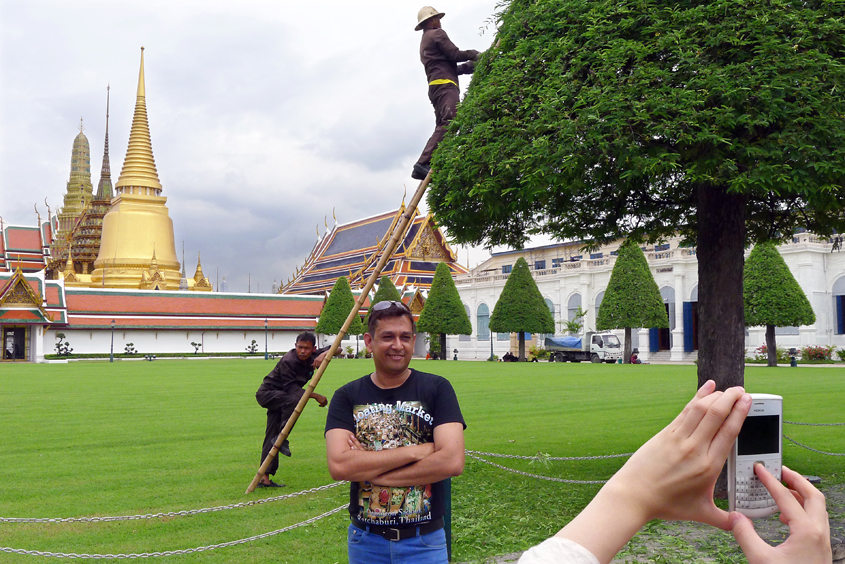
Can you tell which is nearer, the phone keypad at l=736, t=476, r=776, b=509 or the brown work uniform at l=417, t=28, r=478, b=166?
the phone keypad at l=736, t=476, r=776, b=509

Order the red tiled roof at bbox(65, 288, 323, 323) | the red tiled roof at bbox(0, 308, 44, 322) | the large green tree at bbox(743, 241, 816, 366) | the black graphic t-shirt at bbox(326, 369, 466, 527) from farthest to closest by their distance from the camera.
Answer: the red tiled roof at bbox(65, 288, 323, 323)
the red tiled roof at bbox(0, 308, 44, 322)
the large green tree at bbox(743, 241, 816, 366)
the black graphic t-shirt at bbox(326, 369, 466, 527)

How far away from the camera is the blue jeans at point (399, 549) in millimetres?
2965

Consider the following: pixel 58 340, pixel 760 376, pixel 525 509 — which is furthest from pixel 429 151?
pixel 58 340

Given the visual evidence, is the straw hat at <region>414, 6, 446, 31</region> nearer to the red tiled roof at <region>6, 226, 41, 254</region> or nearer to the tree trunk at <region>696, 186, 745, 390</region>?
the tree trunk at <region>696, 186, 745, 390</region>

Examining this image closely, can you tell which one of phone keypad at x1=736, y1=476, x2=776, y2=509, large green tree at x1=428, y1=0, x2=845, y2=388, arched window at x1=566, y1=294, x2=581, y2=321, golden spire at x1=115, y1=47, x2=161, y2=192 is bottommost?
phone keypad at x1=736, y1=476, x2=776, y2=509

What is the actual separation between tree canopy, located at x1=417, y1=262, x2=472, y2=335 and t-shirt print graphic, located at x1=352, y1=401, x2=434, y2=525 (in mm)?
41683

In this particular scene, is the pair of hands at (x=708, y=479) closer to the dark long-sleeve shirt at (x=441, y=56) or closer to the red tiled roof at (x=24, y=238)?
the dark long-sleeve shirt at (x=441, y=56)

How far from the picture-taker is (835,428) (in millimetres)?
11633

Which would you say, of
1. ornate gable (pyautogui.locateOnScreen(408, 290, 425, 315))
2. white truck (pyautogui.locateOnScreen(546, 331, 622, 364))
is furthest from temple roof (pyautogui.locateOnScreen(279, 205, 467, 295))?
white truck (pyautogui.locateOnScreen(546, 331, 622, 364))

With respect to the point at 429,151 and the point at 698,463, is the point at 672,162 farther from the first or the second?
the point at 698,463

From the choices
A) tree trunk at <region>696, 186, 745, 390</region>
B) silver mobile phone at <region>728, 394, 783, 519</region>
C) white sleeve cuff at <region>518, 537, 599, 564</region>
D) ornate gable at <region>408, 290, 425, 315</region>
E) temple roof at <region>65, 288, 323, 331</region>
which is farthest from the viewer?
ornate gable at <region>408, 290, 425, 315</region>

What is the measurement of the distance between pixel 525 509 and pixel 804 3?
4.99 meters

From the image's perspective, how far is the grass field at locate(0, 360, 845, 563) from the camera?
5.82 meters

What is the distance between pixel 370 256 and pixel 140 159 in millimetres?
20918
